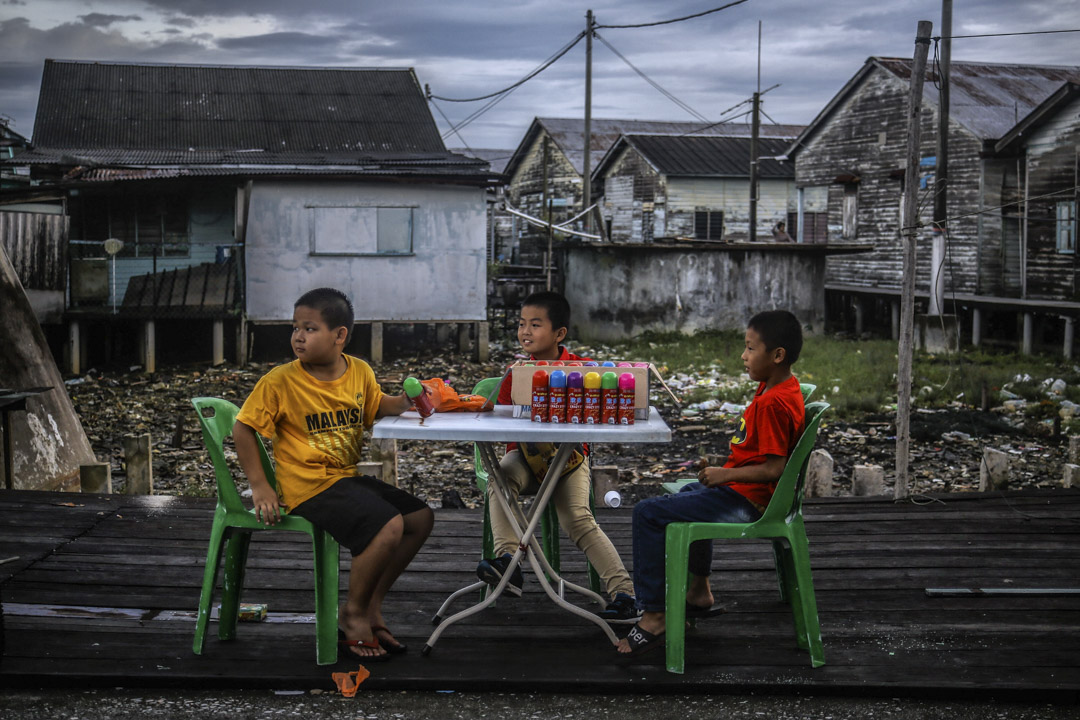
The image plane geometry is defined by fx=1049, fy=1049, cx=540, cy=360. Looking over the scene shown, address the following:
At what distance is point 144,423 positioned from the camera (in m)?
11.8

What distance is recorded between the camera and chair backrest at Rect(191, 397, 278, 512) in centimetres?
356

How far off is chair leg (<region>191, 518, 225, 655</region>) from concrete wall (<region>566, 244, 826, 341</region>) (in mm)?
16224

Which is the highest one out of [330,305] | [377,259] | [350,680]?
[377,259]

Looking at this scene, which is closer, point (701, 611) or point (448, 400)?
point (448, 400)

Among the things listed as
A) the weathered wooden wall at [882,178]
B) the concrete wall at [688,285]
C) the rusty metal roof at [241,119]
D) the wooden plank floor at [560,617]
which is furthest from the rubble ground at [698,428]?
the weathered wooden wall at [882,178]

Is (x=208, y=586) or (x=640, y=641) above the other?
(x=208, y=586)

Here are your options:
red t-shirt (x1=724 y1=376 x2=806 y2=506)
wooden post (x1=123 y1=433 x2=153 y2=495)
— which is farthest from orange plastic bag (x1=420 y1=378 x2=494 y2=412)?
wooden post (x1=123 y1=433 x2=153 y2=495)

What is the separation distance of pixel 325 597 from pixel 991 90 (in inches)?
898

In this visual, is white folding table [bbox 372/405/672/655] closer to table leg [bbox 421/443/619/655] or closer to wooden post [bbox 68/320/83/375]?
table leg [bbox 421/443/619/655]

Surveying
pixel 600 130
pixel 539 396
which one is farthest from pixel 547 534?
pixel 600 130

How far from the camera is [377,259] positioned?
1764 centimetres

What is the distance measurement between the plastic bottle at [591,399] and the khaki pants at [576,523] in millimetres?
467

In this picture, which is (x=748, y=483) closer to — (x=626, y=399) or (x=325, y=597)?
(x=626, y=399)

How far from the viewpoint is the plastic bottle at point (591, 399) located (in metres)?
3.69
